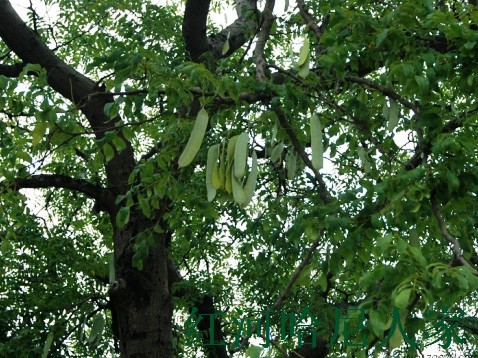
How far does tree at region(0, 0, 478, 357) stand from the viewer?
8.68 feet

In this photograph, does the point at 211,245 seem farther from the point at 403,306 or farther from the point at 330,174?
the point at 403,306

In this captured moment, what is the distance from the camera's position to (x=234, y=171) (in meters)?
2.61

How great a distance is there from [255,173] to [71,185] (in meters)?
2.84

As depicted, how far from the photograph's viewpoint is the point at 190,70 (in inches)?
115

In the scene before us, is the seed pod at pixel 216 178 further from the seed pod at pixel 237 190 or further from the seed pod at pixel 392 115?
the seed pod at pixel 392 115

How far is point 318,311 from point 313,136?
3.02 metres

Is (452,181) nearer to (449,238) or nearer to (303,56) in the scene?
(449,238)

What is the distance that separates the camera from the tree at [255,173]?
2.65 meters

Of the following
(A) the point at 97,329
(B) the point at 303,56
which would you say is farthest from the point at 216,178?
Result: (A) the point at 97,329

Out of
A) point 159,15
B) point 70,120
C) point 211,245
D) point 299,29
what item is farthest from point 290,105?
point 211,245

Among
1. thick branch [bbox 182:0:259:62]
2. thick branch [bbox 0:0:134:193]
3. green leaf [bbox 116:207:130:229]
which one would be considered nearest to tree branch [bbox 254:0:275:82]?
green leaf [bbox 116:207:130:229]

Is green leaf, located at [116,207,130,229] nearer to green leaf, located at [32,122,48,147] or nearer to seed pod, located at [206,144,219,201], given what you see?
green leaf, located at [32,122,48,147]

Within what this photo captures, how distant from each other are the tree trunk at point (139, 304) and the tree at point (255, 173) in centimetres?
1

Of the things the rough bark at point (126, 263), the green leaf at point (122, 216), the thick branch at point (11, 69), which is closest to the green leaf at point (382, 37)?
the green leaf at point (122, 216)
